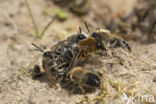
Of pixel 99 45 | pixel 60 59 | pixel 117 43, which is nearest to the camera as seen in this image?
pixel 99 45

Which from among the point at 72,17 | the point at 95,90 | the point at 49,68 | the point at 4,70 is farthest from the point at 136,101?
the point at 72,17

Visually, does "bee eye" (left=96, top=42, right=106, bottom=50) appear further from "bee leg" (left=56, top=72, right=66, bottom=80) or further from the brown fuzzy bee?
"bee leg" (left=56, top=72, right=66, bottom=80)

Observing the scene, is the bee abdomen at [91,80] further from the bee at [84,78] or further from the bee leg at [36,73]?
the bee leg at [36,73]

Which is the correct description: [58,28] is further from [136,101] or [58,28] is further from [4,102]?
[136,101]

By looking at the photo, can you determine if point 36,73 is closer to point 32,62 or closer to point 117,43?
point 32,62

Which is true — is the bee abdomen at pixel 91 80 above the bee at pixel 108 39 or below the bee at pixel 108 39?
below

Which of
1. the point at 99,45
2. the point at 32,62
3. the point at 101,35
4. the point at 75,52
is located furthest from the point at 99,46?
the point at 32,62

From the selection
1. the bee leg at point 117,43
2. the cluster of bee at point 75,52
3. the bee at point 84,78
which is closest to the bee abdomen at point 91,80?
the bee at point 84,78
